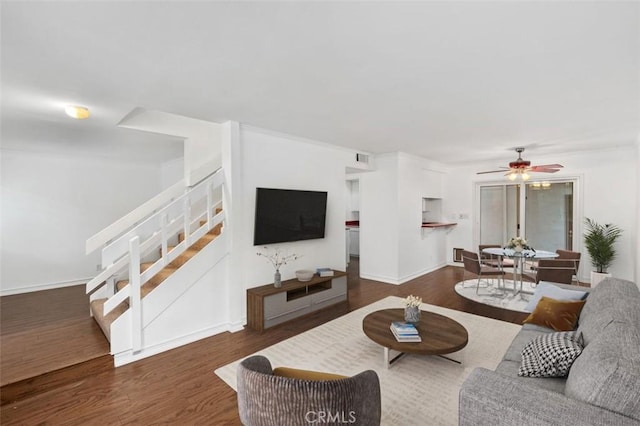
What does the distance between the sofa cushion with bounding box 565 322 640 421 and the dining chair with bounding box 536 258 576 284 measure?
10.5 feet

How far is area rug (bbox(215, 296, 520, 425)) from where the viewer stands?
225 cm

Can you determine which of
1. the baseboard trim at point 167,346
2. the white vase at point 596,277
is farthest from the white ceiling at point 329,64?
the white vase at point 596,277

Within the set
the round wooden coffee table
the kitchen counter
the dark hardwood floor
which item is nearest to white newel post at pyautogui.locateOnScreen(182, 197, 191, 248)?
the dark hardwood floor

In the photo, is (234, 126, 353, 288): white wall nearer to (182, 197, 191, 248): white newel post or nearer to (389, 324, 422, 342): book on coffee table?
(182, 197, 191, 248): white newel post

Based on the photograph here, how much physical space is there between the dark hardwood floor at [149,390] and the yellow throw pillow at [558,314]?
242cm

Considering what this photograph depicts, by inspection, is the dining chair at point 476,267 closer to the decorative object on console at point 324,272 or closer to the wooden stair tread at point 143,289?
the decorative object on console at point 324,272

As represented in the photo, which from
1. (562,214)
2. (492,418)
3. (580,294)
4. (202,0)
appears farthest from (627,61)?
(562,214)

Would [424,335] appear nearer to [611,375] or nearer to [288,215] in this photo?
[611,375]

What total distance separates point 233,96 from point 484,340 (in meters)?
3.76

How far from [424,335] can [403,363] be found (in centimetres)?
39

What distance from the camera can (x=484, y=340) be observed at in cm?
338

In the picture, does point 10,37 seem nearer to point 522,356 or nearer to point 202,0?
point 202,0

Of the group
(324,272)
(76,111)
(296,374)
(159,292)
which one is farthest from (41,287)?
(296,374)

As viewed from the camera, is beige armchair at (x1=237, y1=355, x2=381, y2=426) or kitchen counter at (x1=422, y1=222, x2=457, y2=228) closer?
beige armchair at (x1=237, y1=355, x2=381, y2=426)
